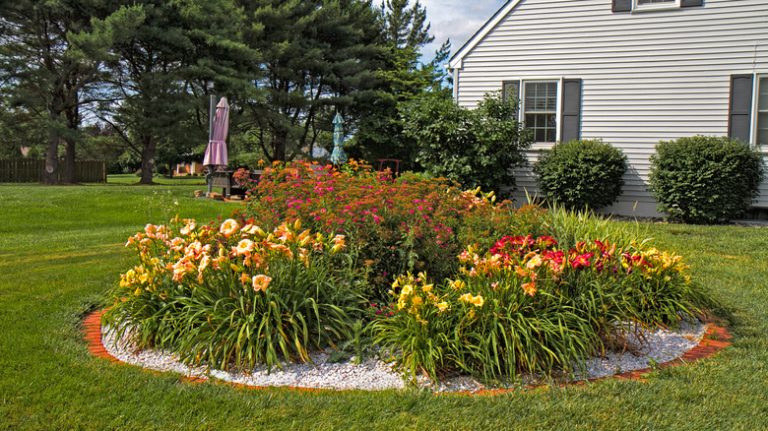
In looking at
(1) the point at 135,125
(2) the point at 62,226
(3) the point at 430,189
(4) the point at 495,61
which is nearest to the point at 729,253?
(3) the point at 430,189

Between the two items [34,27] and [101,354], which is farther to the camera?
[34,27]

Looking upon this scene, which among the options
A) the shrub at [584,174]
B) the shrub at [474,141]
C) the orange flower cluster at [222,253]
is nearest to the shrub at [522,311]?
the orange flower cluster at [222,253]

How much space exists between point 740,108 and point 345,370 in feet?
35.0

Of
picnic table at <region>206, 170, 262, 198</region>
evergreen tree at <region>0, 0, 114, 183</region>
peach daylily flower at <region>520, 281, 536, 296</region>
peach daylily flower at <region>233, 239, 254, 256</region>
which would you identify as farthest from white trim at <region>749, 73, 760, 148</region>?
evergreen tree at <region>0, 0, 114, 183</region>

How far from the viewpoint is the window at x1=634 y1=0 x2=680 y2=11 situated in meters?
11.5

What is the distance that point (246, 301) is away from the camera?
3.59 metres

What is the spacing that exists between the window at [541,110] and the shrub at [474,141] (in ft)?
1.77

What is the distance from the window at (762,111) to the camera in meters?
10.9

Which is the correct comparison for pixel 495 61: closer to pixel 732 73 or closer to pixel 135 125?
pixel 732 73

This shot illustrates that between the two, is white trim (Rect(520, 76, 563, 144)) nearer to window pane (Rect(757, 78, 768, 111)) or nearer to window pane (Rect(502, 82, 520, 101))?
window pane (Rect(502, 82, 520, 101))

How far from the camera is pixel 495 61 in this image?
41.7 feet

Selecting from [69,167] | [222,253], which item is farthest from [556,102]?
[69,167]

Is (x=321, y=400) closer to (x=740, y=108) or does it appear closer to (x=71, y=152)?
(x=740, y=108)

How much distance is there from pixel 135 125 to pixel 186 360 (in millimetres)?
21657
